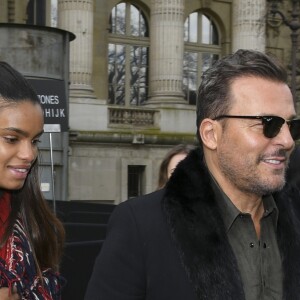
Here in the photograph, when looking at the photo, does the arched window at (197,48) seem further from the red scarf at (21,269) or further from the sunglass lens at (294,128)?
the sunglass lens at (294,128)

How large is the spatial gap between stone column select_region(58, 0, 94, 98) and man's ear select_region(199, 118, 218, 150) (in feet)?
76.5

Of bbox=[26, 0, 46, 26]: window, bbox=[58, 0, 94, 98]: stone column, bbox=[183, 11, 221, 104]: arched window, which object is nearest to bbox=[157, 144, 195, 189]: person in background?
bbox=[58, 0, 94, 98]: stone column

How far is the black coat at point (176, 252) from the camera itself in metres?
2.85

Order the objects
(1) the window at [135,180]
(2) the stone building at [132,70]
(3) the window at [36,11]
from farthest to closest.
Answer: (3) the window at [36,11] < (1) the window at [135,180] < (2) the stone building at [132,70]

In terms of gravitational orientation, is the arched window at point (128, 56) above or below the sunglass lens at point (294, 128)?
above

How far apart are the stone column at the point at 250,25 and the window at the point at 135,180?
6072 mm

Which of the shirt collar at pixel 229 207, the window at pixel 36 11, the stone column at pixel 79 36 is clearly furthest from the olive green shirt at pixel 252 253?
the window at pixel 36 11

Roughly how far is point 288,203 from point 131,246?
2.07 feet

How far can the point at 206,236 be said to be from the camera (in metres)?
2.91

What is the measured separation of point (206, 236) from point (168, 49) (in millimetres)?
26212

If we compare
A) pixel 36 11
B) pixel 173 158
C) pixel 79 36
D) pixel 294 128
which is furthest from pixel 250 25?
pixel 294 128

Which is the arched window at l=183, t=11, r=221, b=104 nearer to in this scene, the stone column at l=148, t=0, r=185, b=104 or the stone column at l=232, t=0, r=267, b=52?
the stone column at l=232, t=0, r=267, b=52

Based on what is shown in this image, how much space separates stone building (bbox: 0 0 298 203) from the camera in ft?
86.8

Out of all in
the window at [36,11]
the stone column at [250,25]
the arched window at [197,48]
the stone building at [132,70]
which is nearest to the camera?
the stone building at [132,70]
